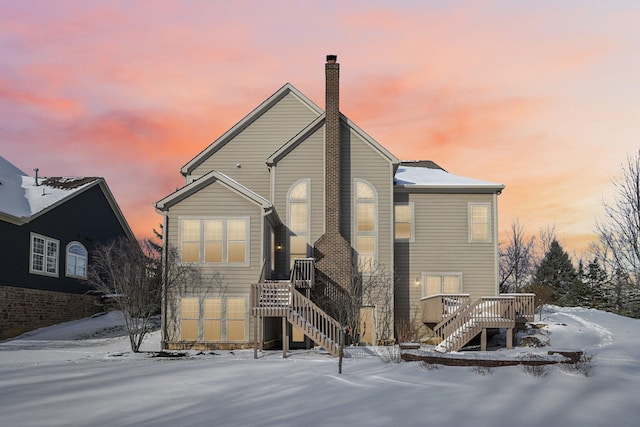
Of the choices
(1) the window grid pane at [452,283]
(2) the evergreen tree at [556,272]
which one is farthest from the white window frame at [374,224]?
(2) the evergreen tree at [556,272]

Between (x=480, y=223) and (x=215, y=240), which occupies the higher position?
(x=480, y=223)

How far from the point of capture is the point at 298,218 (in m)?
28.1

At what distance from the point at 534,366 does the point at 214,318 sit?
13.1 metres

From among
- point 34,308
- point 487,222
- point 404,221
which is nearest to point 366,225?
point 404,221

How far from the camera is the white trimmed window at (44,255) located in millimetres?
30169

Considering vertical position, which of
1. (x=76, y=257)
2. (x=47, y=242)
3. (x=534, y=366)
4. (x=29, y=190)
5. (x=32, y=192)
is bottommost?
(x=534, y=366)

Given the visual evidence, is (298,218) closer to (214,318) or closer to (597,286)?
(214,318)

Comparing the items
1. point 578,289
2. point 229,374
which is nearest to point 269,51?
point 229,374

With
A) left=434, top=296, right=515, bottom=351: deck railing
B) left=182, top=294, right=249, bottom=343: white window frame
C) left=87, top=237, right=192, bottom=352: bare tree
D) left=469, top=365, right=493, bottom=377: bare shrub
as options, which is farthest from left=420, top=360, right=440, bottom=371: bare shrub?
left=87, top=237, right=192, bottom=352: bare tree

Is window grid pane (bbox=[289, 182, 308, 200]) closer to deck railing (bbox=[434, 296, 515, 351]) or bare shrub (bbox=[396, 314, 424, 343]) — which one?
bare shrub (bbox=[396, 314, 424, 343])

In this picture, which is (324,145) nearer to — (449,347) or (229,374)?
(449,347)

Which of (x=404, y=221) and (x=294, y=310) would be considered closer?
(x=294, y=310)

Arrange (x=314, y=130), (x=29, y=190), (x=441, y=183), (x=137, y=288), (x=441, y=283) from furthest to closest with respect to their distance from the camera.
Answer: (x=29, y=190)
(x=441, y=183)
(x=441, y=283)
(x=314, y=130)
(x=137, y=288)

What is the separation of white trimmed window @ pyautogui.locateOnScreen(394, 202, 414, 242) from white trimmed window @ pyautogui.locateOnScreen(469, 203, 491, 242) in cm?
266
